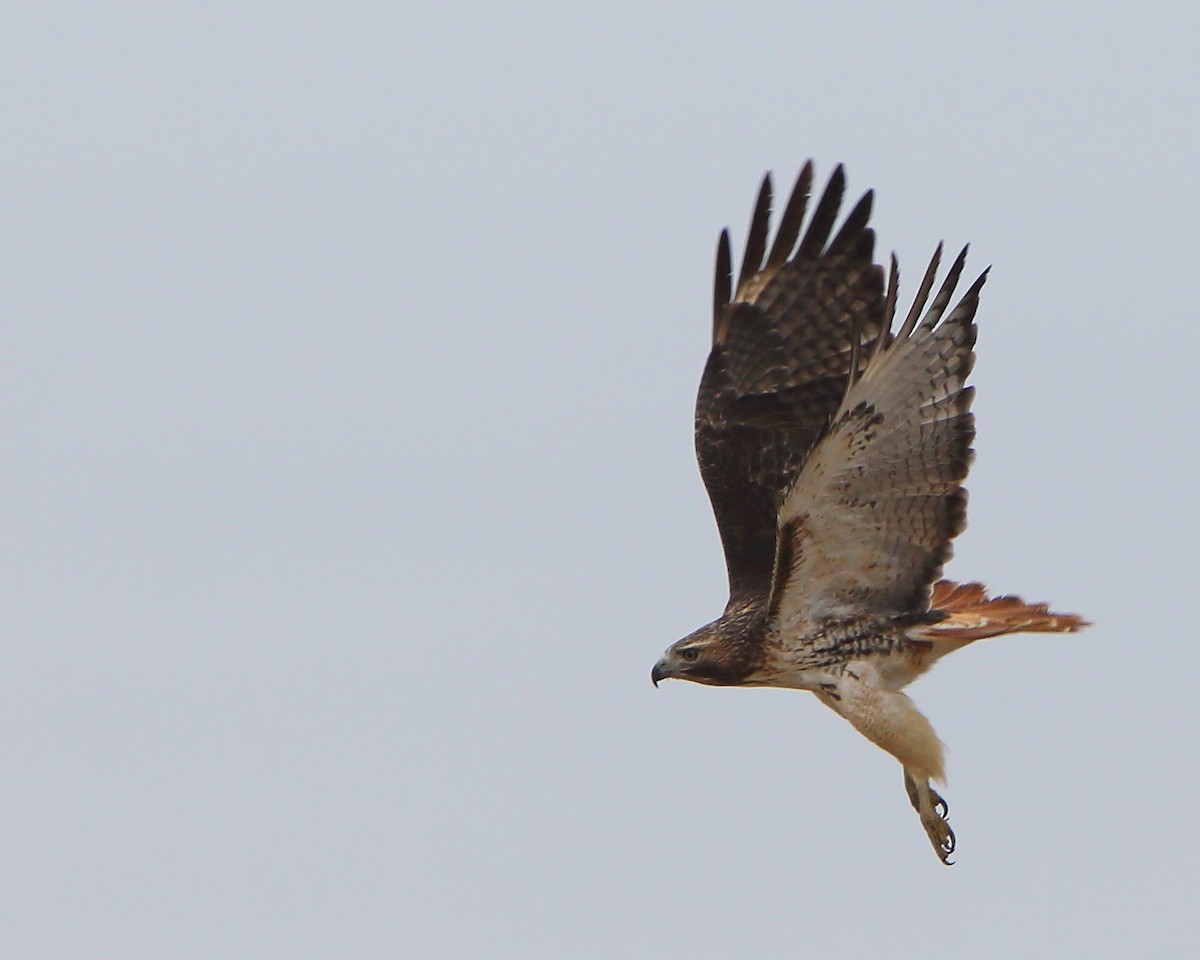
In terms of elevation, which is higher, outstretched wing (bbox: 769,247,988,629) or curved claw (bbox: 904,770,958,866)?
outstretched wing (bbox: 769,247,988,629)

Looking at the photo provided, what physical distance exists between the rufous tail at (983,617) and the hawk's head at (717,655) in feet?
2.49

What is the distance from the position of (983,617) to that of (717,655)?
3.68 feet

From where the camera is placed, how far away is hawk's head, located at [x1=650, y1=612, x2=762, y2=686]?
958cm

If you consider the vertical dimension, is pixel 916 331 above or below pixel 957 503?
above

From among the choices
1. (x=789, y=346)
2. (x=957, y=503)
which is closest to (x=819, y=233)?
(x=789, y=346)

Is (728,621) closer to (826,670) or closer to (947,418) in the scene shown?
(826,670)

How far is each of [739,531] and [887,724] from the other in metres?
1.39

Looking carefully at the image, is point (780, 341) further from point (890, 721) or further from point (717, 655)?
point (890, 721)

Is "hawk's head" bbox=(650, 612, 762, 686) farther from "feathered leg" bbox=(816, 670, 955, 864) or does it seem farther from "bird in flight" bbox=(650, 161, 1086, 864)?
"feathered leg" bbox=(816, 670, 955, 864)

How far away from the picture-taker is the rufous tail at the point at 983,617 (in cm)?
933

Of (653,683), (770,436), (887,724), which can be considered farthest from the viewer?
(770,436)

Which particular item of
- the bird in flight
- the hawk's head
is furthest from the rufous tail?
the hawk's head

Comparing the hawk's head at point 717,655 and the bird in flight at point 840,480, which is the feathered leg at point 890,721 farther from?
the hawk's head at point 717,655

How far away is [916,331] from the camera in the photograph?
28.0 ft
